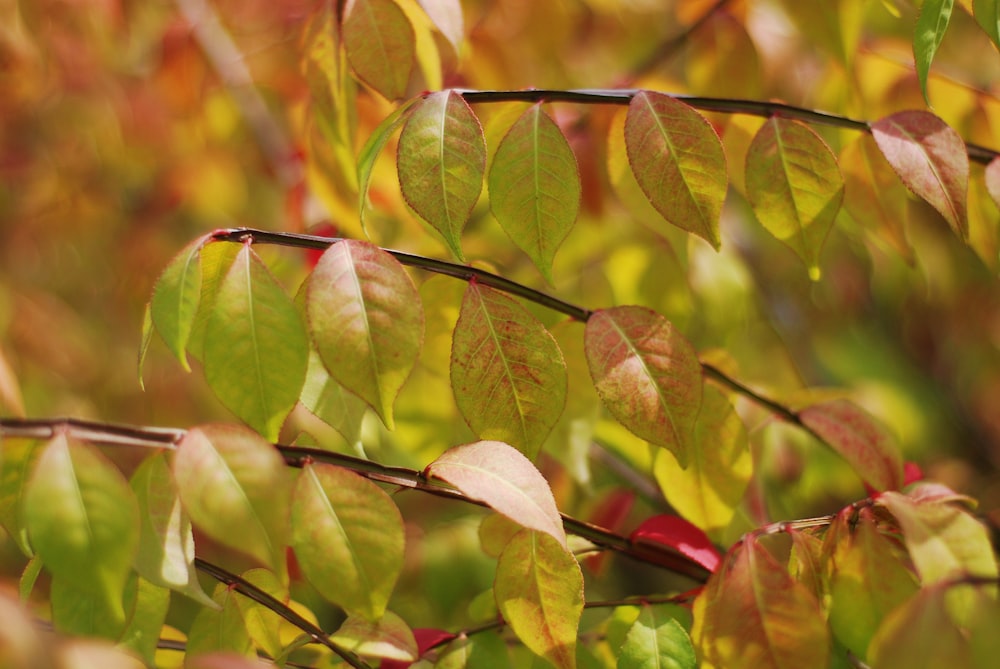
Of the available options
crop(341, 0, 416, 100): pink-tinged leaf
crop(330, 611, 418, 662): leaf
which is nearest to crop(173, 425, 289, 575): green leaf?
crop(330, 611, 418, 662): leaf

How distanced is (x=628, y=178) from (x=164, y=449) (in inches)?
20.6

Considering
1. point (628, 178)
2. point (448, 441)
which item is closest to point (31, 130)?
point (448, 441)

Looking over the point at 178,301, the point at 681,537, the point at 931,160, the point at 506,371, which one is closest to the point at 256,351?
the point at 178,301

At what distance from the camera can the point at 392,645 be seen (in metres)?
0.67

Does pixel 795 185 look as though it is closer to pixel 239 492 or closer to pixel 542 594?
pixel 542 594

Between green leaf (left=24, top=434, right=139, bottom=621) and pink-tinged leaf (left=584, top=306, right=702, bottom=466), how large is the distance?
1.17 feet

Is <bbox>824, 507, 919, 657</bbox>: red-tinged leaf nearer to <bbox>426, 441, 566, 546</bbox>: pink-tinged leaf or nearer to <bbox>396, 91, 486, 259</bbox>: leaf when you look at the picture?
<bbox>426, 441, 566, 546</bbox>: pink-tinged leaf

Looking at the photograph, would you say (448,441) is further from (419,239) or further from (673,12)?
(673,12)

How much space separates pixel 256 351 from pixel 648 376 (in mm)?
311

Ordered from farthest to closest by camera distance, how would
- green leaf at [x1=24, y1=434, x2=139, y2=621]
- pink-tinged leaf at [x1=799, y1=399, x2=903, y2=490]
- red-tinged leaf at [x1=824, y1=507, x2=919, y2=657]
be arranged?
pink-tinged leaf at [x1=799, y1=399, x2=903, y2=490]
red-tinged leaf at [x1=824, y1=507, x2=919, y2=657]
green leaf at [x1=24, y1=434, x2=139, y2=621]

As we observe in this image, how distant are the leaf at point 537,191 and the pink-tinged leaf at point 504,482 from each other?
153 millimetres

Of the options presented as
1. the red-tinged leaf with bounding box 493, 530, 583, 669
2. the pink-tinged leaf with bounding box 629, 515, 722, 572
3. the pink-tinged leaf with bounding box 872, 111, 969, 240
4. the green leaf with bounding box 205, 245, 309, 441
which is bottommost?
the red-tinged leaf with bounding box 493, 530, 583, 669

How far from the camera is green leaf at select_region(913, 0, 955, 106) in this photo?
705mm

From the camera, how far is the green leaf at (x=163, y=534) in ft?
2.00
